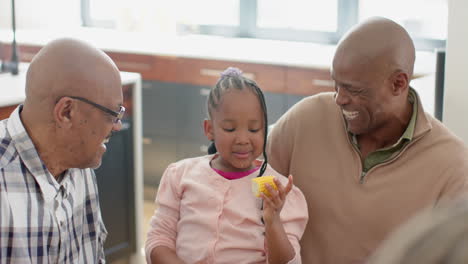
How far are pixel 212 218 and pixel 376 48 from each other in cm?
61

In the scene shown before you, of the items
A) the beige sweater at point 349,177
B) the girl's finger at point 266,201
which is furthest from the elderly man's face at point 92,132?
the beige sweater at point 349,177

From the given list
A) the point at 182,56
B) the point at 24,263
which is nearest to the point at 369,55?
the point at 24,263

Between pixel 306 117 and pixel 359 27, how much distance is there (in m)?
0.30

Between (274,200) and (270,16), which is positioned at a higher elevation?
(270,16)

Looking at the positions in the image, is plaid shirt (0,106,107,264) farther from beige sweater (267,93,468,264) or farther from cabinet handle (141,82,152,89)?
cabinet handle (141,82,152,89)

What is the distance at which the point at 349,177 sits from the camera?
5.85 feet

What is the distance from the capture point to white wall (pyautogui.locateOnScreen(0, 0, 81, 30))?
557cm

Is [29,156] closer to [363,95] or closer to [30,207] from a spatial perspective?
[30,207]

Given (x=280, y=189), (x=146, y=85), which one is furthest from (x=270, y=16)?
(x=280, y=189)

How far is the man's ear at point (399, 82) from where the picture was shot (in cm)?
176

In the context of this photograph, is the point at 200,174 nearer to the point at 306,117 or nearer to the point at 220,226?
the point at 220,226

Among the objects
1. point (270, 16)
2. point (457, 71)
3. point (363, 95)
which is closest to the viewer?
point (363, 95)

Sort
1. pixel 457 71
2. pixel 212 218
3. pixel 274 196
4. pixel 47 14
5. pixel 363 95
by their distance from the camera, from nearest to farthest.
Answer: pixel 274 196
pixel 212 218
pixel 363 95
pixel 457 71
pixel 47 14

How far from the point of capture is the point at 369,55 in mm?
1724
